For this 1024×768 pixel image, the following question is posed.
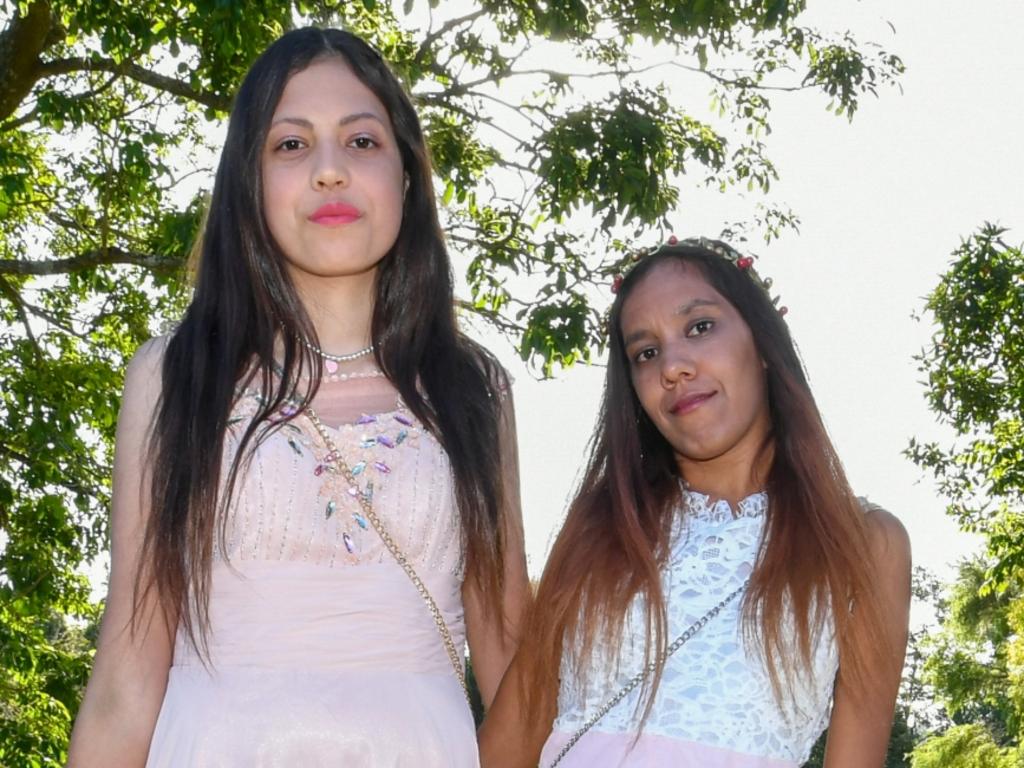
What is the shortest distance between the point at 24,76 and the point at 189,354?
7156 mm

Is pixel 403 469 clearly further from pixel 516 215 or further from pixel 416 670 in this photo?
pixel 516 215

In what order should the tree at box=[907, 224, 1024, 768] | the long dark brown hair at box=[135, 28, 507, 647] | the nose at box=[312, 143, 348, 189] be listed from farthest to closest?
the tree at box=[907, 224, 1024, 768] → the nose at box=[312, 143, 348, 189] → the long dark brown hair at box=[135, 28, 507, 647]

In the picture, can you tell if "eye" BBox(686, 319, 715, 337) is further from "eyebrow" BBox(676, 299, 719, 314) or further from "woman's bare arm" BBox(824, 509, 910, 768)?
"woman's bare arm" BBox(824, 509, 910, 768)

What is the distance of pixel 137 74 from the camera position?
9102 mm

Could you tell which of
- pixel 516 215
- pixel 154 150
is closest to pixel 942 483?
pixel 516 215

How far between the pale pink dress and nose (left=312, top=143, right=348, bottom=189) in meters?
0.41

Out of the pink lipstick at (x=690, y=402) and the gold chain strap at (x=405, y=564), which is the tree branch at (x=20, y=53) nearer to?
the pink lipstick at (x=690, y=402)

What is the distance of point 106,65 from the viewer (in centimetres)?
934

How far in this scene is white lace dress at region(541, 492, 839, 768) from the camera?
3.15 metres

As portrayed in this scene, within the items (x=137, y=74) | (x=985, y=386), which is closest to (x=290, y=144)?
(x=137, y=74)

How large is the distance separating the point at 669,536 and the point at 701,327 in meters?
0.49

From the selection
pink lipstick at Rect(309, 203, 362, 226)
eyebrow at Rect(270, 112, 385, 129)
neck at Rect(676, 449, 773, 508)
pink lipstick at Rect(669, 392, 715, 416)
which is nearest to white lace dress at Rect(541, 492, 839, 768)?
neck at Rect(676, 449, 773, 508)

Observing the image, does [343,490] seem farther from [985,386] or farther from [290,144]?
[985,386]

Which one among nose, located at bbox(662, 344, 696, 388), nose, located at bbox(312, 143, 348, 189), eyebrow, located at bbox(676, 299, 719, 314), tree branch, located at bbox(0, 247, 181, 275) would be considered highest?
tree branch, located at bbox(0, 247, 181, 275)
